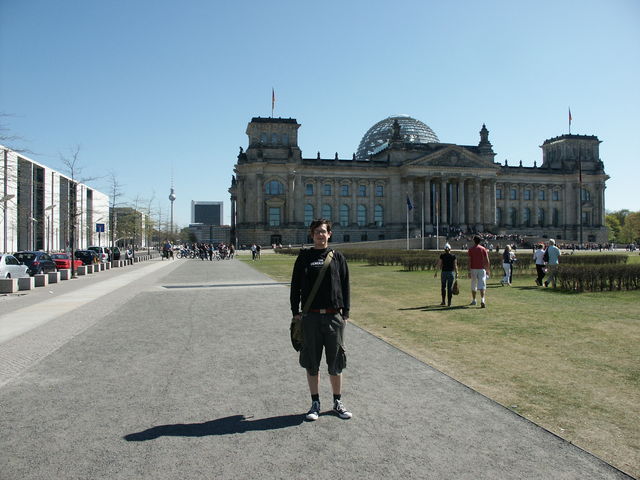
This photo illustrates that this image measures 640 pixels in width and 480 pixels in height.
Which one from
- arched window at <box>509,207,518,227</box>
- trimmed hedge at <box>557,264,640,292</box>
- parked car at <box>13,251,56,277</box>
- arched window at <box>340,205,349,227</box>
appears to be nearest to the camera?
trimmed hedge at <box>557,264,640,292</box>

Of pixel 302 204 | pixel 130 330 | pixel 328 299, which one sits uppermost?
pixel 302 204

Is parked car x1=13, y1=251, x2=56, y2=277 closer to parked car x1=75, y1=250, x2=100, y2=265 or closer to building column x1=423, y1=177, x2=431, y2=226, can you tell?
parked car x1=75, y1=250, x2=100, y2=265

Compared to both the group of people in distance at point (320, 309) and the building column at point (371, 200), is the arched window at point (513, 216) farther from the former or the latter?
the group of people in distance at point (320, 309)

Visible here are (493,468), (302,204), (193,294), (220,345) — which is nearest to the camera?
(493,468)

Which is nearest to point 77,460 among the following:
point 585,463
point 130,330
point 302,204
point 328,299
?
point 328,299

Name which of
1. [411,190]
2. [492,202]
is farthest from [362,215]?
[492,202]

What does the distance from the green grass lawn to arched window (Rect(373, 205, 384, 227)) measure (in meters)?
82.5

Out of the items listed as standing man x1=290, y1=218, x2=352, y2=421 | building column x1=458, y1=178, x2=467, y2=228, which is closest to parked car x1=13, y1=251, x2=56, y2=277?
standing man x1=290, y1=218, x2=352, y2=421

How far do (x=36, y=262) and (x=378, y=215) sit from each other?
74.7 m

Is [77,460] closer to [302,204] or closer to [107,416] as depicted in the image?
[107,416]

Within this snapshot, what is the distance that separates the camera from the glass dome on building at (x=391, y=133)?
116750mm

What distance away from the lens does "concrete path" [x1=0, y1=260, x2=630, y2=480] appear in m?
4.63

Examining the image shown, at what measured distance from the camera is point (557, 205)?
11000cm

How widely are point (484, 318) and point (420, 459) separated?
348 inches
